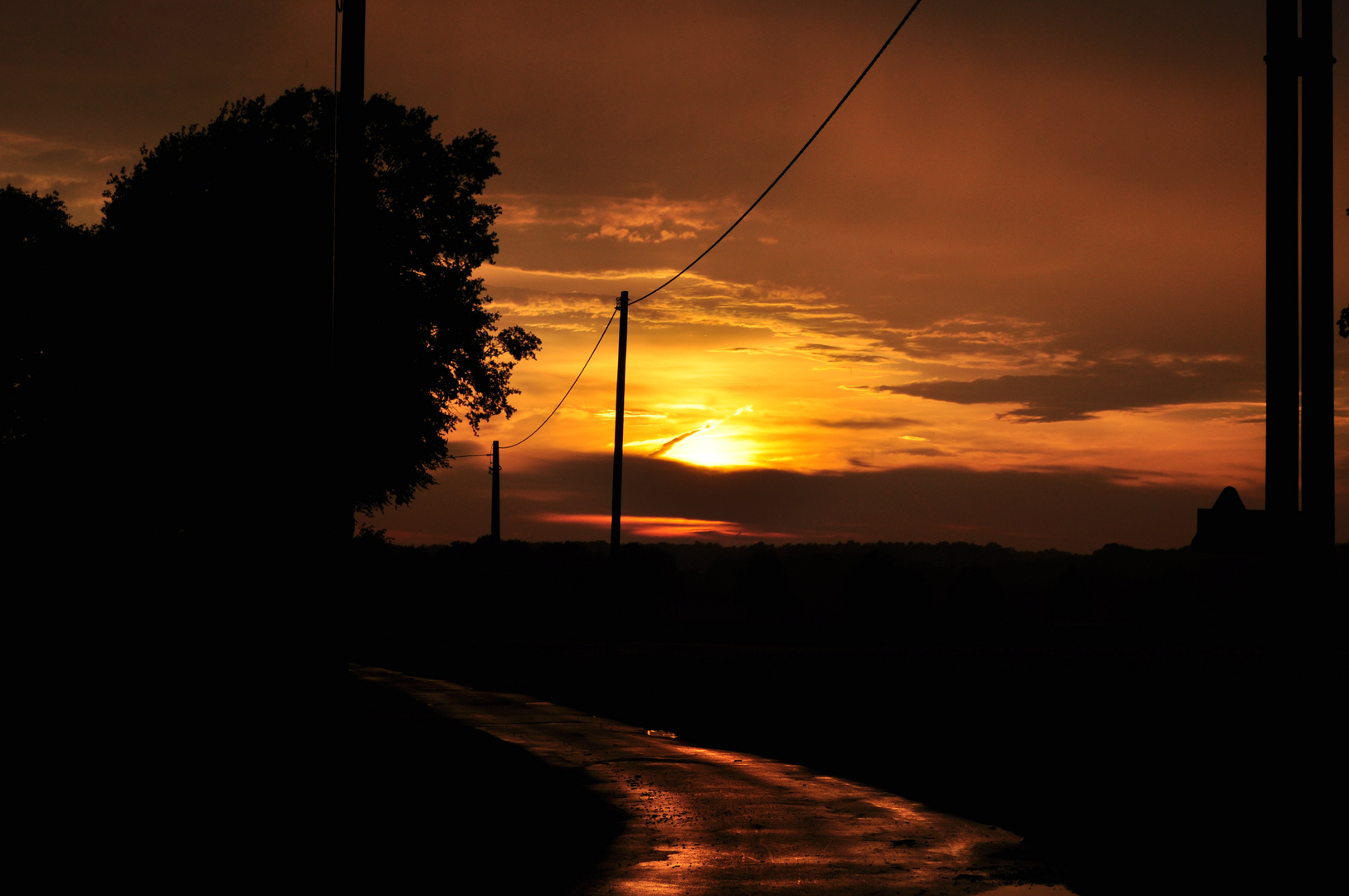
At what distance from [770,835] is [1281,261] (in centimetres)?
566

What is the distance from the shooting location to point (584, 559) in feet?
463

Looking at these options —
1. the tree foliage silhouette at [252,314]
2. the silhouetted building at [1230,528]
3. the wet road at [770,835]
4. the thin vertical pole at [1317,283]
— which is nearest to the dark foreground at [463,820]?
the wet road at [770,835]

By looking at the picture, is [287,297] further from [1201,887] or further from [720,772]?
[1201,887]

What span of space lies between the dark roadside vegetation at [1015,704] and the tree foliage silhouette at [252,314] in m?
4.27

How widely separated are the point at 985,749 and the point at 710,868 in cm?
820

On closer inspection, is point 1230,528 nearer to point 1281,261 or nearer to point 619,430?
point 1281,261

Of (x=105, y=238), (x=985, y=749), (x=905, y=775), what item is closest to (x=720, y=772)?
(x=905, y=775)

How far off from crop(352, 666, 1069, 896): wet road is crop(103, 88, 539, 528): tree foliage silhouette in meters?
12.8

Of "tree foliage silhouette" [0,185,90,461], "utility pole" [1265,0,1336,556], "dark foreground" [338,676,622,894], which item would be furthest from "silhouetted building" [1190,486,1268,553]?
"tree foliage silhouette" [0,185,90,461]

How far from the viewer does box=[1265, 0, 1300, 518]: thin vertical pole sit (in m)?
7.33

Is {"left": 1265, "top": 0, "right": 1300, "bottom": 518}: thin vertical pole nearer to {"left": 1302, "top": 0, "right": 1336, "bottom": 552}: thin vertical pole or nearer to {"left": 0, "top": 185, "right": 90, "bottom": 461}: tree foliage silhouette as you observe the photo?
{"left": 1302, "top": 0, "right": 1336, "bottom": 552}: thin vertical pole

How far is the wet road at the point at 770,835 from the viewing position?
789 cm

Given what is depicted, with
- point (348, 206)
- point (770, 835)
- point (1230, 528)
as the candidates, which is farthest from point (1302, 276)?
point (348, 206)

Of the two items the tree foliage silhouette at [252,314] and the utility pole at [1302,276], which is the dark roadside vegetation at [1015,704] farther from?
the tree foliage silhouette at [252,314]
